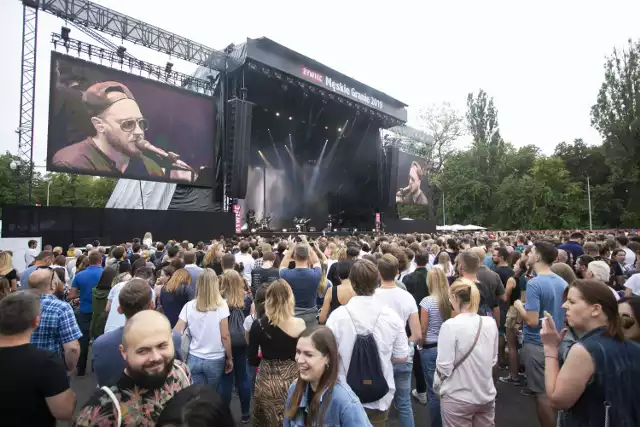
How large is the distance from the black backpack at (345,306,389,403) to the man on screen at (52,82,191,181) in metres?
12.8

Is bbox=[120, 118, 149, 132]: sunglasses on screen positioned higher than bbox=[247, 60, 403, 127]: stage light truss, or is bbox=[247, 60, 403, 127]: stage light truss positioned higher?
bbox=[247, 60, 403, 127]: stage light truss

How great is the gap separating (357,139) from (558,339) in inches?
885

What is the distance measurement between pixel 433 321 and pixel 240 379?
6.44 feet

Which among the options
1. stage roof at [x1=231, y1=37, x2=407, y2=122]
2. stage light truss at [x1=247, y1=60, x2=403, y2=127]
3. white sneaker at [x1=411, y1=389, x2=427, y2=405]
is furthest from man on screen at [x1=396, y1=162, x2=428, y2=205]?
white sneaker at [x1=411, y1=389, x2=427, y2=405]

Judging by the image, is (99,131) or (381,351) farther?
(99,131)

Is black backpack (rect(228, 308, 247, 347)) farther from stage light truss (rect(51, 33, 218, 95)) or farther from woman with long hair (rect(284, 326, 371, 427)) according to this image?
stage light truss (rect(51, 33, 218, 95))

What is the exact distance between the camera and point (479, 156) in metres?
41.8

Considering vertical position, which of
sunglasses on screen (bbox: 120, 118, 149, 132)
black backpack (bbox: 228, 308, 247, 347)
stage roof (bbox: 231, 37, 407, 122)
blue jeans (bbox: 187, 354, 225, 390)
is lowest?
blue jeans (bbox: 187, 354, 225, 390)

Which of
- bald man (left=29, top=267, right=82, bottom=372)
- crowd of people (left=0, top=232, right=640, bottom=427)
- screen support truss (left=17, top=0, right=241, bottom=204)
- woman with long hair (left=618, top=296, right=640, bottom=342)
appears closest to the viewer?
crowd of people (left=0, top=232, right=640, bottom=427)

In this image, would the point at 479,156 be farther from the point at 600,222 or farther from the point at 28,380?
the point at 28,380

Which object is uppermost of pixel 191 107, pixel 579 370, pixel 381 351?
pixel 191 107

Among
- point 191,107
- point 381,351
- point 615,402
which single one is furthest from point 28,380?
point 191,107

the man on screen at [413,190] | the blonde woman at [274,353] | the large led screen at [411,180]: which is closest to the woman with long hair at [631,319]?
the blonde woman at [274,353]

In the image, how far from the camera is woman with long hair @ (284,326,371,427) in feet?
4.78
